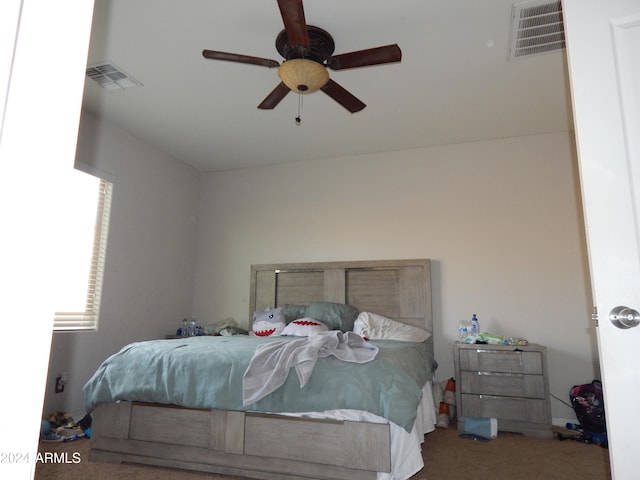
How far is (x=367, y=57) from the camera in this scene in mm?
2168

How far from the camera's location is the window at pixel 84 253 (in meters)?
3.34

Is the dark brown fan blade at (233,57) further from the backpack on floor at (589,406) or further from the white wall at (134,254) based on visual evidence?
the backpack on floor at (589,406)

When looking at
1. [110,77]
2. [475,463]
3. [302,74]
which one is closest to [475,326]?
[475,463]

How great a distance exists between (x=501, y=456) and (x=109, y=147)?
155 inches

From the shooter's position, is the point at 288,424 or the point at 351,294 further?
the point at 351,294

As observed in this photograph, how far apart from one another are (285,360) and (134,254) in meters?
2.45

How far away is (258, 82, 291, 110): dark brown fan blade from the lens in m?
2.44

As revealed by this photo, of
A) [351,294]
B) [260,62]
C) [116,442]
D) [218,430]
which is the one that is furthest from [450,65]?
[116,442]

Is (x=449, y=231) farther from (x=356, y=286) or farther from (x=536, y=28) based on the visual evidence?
(x=536, y=28)

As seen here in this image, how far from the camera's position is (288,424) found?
2.16 m

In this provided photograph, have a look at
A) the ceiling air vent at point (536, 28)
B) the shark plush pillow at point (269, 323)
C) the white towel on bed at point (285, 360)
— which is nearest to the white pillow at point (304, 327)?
the shark plush pillow at point (269, 323)

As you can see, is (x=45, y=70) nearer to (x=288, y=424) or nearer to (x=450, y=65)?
(x=288, y=424)

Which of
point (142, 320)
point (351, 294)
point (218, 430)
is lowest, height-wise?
point (218, 430)

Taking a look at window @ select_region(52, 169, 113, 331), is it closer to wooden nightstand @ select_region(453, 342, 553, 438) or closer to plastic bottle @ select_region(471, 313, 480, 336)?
wooden nightstand @ select_region(453, 342, 553, 438)
